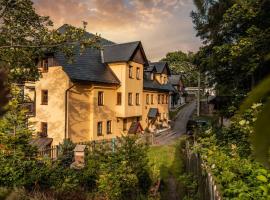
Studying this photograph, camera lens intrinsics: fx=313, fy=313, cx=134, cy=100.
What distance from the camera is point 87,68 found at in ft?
94.5

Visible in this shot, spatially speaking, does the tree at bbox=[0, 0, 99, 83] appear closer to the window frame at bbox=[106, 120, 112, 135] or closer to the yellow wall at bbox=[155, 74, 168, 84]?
the window frame at bbox=[106, 120, 112, 135]

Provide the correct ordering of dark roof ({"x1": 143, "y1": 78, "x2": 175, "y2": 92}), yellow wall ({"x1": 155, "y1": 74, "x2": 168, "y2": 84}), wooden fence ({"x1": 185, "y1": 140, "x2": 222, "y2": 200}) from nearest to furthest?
wooden fence ({"x1": 185, "y1": 140, "x2": 222, "y2": 200})
dark roof ({"x1": 143, "y1": 78, "x2": 175, "y2": 92})
yellow wall ({"x1": 155, "y1": 74, "x2": 168, "y2": 84})

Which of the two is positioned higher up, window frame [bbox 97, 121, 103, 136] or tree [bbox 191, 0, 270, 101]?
tree [bbox 191, 0, 270, 101]

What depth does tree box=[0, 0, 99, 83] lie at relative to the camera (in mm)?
17469

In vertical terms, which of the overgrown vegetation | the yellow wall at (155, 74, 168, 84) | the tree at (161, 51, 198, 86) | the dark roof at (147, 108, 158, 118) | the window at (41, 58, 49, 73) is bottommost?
the overgrown vegetation

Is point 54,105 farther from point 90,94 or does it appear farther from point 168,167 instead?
point 168,167

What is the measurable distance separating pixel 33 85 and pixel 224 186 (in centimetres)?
2445

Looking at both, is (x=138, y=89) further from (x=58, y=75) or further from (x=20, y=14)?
(x=20, y=14)

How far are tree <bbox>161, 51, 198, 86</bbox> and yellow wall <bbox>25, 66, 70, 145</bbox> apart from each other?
79.9 m

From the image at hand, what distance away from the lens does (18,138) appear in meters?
12.7

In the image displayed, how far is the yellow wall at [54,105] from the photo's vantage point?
26359 mm

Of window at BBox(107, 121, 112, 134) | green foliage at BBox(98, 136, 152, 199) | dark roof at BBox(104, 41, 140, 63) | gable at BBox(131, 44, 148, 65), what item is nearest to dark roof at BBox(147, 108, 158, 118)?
gable at BBox(131, 44, 148, 65)

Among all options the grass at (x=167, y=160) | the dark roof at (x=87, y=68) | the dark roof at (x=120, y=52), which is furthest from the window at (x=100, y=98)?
the grass at (x=167, y=160)

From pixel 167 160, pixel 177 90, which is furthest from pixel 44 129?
pixel 177 90
